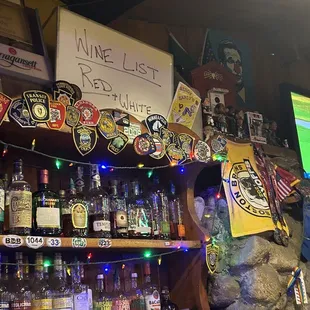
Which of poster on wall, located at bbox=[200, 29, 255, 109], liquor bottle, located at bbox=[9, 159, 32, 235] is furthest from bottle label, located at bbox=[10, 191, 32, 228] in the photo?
poster on wall, located at bbox=[200, 29, 255, 109]

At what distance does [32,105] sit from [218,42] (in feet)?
5.98

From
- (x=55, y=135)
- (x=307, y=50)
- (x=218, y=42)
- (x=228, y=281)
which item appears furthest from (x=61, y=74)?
(x=307, y=50)

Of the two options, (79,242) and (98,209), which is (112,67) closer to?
(98,209)

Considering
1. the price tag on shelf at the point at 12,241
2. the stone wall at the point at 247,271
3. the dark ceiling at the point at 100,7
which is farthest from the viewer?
the stone wall at the point at 247,271

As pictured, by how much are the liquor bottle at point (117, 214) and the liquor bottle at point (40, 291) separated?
0.29 m

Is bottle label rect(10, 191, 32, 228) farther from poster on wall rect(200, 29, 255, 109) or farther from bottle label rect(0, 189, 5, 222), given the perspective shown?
poster on wall rect(200, 29, 255, 109)

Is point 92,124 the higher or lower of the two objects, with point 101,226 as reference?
higher

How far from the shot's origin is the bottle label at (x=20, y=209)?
1568 millimetres

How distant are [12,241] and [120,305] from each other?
57 cm

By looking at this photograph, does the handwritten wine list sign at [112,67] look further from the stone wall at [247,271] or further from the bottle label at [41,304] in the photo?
the bottle label at [41,304]

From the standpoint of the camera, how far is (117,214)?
189 cm

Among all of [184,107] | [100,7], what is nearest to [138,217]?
[184,107]

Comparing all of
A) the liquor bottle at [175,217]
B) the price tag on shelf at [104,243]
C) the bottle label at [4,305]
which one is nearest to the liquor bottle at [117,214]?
the price tag on shelf at [104,243]

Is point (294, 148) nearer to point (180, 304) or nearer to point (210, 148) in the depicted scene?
point (210, 148)
